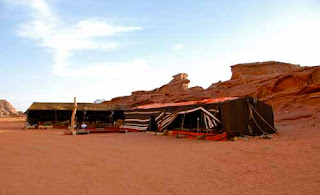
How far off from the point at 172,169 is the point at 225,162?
1.85m

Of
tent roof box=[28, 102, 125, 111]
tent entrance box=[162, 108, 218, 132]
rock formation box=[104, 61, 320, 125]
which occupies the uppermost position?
rock formation box=[104, 61, 320, 125]

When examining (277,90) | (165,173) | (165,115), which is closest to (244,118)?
(165,115)

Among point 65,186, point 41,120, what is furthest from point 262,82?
point 65,186

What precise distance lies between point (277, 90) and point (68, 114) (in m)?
26.8

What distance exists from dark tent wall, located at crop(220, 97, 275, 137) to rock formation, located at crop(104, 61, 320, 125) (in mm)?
9002

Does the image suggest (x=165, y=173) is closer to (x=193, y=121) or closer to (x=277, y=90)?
(x=193, y=121)

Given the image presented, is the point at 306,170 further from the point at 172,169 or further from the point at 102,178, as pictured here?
the point at 102,178

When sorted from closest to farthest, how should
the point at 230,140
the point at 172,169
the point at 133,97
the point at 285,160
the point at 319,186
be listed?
the point at 319,186, the point at 172,169, the point at 285,160, the point at 230,140, the point at 133,97

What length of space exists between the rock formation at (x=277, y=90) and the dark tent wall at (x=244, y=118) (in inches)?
354

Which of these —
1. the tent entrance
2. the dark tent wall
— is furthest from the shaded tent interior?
the dark tent wall

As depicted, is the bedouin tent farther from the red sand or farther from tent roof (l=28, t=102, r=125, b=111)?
tent roof (l=28, t=102, r=125, b=111)

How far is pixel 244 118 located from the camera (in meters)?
15.4

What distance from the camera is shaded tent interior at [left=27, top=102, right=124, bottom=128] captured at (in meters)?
30.1

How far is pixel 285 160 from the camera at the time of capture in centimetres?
763
